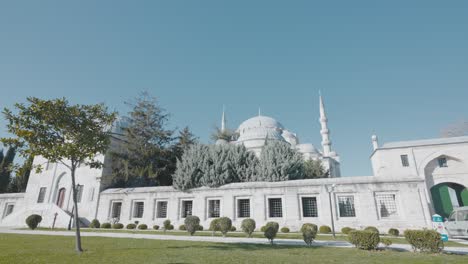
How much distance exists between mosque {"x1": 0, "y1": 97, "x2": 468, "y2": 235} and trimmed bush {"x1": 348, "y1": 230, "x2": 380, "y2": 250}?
5.26 m

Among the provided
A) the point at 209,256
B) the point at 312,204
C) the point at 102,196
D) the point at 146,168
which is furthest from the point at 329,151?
the point at 209,256

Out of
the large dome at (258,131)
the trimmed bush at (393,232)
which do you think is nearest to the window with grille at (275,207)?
the trimmed bush at (393,232)

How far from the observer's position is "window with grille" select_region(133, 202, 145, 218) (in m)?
26.3

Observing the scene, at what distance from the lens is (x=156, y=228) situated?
77.6 feet

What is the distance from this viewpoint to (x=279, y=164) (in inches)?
966

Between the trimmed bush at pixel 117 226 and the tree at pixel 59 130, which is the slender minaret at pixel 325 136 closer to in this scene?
the trimmed bush at pixel 117 226

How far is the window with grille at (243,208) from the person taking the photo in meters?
22.5

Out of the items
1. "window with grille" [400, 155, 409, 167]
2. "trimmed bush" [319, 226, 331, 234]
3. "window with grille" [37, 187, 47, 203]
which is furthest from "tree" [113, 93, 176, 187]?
"window with grille" [400, 155, 409, 167]

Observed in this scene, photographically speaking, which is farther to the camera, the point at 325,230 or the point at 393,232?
the point at 325,230

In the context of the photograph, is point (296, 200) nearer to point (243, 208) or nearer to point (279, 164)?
point (279, 164)

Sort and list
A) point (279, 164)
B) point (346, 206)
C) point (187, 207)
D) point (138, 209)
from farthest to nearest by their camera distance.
→ point (138, 209) < point (187, 207) < point (279, 164) < point (346, 206)

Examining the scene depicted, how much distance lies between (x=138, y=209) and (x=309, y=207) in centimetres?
1728

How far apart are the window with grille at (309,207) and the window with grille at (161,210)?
44.3 feet

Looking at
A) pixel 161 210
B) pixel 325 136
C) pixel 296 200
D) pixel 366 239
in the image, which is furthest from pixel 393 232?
pixel 325 136
